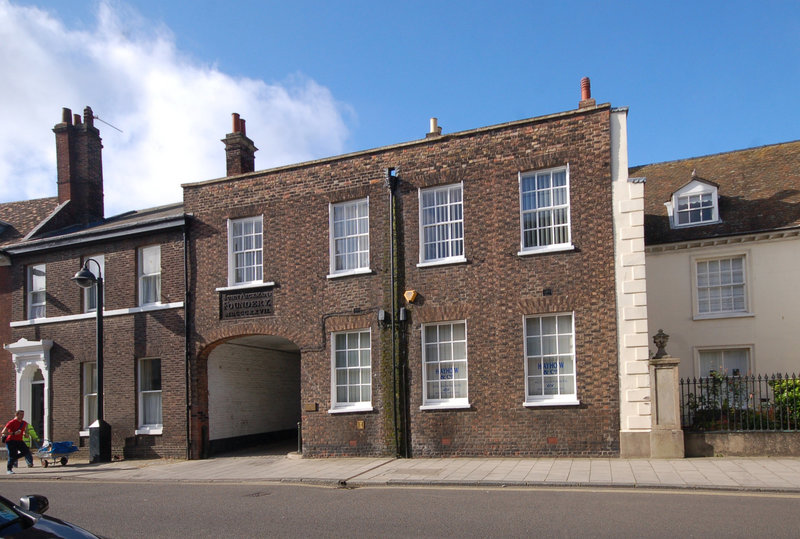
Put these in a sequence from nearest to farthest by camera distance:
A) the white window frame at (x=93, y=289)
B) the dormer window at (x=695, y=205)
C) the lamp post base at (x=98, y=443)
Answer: the lamp post base at (x=98, y=443)
the dormer window at (x=695, y=205)
the white window frame at (x=93, y=289)

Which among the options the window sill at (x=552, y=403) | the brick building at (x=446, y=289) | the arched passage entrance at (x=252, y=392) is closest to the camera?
the window sill at (x=552, y=403)

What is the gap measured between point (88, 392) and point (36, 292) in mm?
3897

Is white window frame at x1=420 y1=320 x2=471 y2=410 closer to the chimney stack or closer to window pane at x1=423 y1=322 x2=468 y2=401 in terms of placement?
window pane at x1=423 y1=322 x2=468 y2=401

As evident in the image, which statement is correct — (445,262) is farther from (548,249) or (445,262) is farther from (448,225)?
(548,249)

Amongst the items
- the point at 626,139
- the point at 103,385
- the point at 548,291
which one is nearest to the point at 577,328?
Result: the point at 548,291

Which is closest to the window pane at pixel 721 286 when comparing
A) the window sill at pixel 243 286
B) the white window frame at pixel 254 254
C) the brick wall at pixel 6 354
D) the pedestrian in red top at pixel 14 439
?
the window sill at pixel 243 286

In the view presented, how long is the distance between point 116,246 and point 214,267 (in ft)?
12.3

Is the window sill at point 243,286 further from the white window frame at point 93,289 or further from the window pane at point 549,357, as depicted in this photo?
the window pane at point 549,357

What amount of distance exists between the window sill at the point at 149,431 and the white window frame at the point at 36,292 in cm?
541

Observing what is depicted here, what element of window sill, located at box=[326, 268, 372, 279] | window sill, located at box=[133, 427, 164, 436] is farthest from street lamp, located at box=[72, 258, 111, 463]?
window sill, located at box=[326, 268, 372, 279]

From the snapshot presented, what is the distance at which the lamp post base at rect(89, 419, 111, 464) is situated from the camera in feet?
61.9

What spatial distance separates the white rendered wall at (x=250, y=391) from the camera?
19.4m

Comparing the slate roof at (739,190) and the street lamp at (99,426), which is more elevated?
the slate roof at (739,190)

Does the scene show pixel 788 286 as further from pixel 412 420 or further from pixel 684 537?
pixel 684 537
